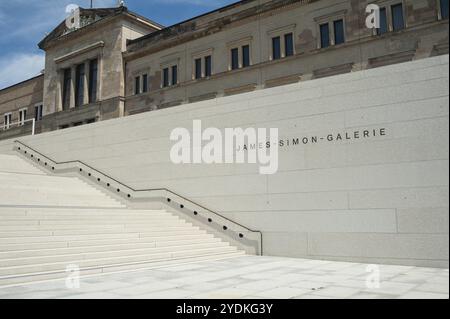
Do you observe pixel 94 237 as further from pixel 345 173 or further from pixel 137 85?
pixel 137 85

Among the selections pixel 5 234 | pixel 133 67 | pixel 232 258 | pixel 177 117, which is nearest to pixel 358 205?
pixel 232 258

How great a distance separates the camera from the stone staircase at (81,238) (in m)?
9.14

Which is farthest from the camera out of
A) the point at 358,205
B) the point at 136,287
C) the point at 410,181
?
the point at 358,205

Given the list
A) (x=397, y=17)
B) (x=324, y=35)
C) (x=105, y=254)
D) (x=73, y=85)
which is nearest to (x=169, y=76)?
(x=73, y=85)

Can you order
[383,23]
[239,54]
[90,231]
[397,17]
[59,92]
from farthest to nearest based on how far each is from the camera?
1. [59,92]
2. [239,54]
3. [383,23]
4. [397,17]
5. [90,231]

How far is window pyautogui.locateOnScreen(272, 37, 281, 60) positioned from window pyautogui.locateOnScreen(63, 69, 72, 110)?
21995 millimetres

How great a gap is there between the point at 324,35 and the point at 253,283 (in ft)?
71.6

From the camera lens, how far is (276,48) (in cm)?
2836

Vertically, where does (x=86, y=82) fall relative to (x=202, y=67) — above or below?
above

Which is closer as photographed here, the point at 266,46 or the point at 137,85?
the point at 266,46

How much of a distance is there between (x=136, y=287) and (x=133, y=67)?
31.5 meters

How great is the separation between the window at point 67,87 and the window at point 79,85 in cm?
89

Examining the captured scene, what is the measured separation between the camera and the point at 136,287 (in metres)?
7.61
